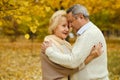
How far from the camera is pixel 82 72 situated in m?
4.61

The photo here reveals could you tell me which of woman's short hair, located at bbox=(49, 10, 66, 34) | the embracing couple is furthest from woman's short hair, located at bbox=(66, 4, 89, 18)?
woman's short hair, located at bbox=(49, 10, 66, 34)

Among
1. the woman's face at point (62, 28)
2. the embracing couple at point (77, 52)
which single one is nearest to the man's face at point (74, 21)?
the embracing couple at point (77, 52)

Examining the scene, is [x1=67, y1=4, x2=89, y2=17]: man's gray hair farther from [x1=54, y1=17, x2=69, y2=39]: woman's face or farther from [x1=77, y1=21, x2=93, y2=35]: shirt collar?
[x1=54, y1=17, x2=69, y2=39]: woman's face

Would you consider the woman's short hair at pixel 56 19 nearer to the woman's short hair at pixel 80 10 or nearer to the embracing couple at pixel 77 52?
the embracing couple at pixel 77 52

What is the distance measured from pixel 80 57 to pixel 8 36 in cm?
3445

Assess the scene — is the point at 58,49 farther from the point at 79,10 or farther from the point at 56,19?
the point at 79,10

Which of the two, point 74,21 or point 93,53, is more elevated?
point 74,21

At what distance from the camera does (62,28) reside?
4922 mm

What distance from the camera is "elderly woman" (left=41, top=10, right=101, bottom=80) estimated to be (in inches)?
183

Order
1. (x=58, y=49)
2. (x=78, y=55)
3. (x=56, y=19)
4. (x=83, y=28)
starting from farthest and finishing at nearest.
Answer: (x=56, y=19), (x=58, y=49), (x=83, y=28), (x=78, y=55)

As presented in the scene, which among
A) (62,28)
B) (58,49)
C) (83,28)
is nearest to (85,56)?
(83,28)

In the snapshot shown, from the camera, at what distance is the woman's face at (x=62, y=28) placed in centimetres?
489

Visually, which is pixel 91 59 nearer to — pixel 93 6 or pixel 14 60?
pixel 14 60

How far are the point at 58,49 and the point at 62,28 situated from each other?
0.90 feet
